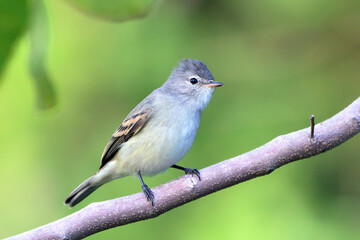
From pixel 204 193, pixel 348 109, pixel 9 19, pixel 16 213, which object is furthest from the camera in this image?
pixel 16 213

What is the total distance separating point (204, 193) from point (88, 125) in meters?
2.11

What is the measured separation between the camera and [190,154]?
3.91m

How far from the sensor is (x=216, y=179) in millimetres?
2377

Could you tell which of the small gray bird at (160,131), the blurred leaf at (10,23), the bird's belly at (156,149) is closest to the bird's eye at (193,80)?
the small gray bird at (160,131)

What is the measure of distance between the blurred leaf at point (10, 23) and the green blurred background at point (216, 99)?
2.82 metres

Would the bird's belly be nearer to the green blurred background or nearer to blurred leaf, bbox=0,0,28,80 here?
the green blurred background

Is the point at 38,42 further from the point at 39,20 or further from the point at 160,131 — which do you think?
the point at 160,131

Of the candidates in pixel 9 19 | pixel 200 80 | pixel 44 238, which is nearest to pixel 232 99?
pixel 200 80

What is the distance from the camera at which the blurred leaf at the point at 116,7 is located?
3.58ft

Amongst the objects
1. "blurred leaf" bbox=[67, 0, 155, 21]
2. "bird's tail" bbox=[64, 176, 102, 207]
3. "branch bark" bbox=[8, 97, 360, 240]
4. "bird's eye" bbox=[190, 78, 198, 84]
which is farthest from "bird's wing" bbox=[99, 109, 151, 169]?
"blurred leaf" bbox=[67, 0, 155, 21]

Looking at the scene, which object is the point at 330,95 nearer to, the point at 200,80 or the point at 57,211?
the point at 200,80

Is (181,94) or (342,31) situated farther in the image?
(342,31)

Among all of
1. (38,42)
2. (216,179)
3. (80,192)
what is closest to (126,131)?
(80,192)

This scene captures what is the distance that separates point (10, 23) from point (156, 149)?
7.50 feet
